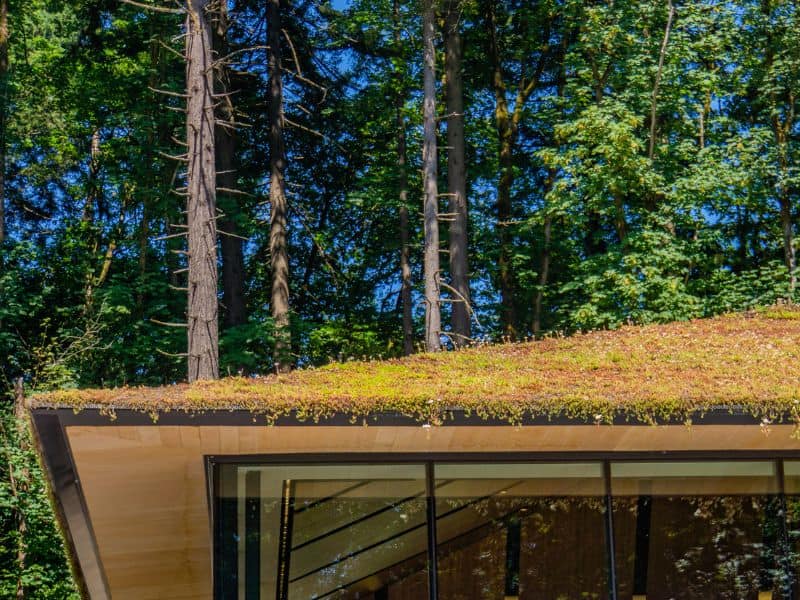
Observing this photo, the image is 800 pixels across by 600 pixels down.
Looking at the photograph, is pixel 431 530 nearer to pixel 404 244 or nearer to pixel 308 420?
pixel 308 420

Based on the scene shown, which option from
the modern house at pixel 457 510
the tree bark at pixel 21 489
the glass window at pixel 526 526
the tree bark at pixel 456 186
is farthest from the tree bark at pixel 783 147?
the tree bark at pixel 21 489

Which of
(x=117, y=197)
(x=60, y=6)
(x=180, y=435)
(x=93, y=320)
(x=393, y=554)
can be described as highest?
(x=60, y=6)

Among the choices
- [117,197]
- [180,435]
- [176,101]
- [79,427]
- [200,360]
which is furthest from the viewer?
[117,197]

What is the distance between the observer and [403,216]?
2452 cm

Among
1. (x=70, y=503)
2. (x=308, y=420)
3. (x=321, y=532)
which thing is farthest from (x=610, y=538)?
(x=70, y=503)

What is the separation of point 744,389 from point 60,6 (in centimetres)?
2138

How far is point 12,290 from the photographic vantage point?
20.3 m

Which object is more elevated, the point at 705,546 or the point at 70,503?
the point at 70,503

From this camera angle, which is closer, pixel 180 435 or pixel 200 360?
pixel 180 435

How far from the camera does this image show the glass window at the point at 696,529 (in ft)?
26.7

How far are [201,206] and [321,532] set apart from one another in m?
9.01

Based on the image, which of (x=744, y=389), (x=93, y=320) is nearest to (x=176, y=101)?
(x=93, y=320)

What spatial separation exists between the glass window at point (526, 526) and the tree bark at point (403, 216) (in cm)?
1541

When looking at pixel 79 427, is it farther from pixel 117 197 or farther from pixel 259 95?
pixel 259 95
